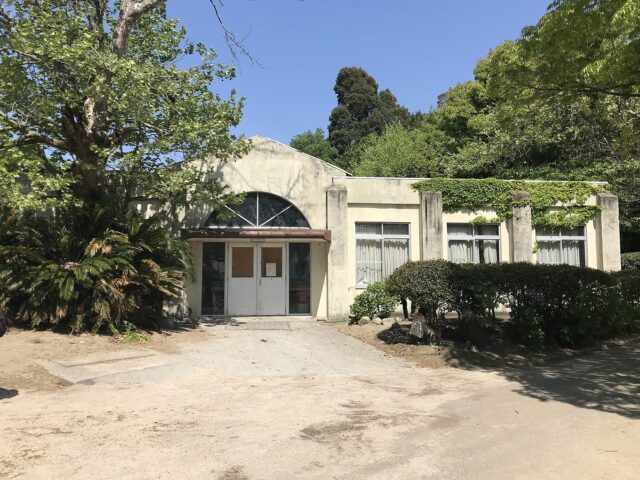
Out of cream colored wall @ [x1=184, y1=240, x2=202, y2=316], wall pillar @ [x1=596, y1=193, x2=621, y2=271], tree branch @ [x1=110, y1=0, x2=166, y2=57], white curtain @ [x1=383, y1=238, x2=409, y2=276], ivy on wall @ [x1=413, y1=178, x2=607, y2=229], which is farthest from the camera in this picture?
wall pillar @ [x1=596, y1=193, x2=621, y2=271]

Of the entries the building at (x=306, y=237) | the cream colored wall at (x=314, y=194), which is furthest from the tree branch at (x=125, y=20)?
the building at (x=306, y=237)

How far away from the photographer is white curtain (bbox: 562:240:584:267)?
56.0 ft

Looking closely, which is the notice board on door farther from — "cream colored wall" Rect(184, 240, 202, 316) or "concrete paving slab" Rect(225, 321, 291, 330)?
"cream colored wall" Rect(184, 240, 202, 316)

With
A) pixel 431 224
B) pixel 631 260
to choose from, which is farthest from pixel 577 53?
pixel 631 260

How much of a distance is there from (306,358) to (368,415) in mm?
4058

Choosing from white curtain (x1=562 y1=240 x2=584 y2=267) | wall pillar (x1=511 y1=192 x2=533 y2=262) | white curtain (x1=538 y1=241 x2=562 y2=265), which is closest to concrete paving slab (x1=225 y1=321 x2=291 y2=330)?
wall pillar (x1=511 y1=192 x2=533 y2=262)

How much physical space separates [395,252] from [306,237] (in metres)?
3.16

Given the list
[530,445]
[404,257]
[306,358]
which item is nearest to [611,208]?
[404,257]

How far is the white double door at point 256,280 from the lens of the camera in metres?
15.2

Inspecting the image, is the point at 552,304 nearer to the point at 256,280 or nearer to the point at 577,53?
the point at 577,53

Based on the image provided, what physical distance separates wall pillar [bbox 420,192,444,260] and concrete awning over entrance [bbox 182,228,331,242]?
3174mm

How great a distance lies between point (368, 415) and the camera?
5.92 meters

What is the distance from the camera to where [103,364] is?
Result: 28.3ft

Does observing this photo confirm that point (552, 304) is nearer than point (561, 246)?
Yes
